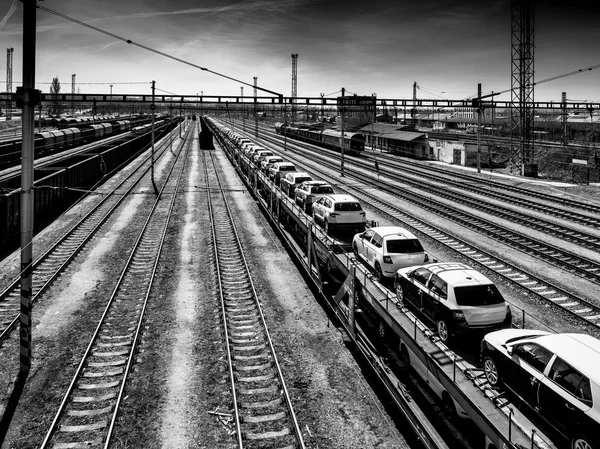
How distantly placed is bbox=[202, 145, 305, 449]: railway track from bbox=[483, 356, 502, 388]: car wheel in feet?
12.4

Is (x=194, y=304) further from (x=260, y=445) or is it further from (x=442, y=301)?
(x=442, y=301)

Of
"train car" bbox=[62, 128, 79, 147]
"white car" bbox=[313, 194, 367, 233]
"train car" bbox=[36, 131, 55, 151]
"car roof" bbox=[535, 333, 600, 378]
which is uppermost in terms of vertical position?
"train car" bbox=[62, 128, 79, 147]

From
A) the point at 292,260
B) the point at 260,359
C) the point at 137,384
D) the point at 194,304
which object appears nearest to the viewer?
the point at 137,384

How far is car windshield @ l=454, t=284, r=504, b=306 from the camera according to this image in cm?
1043

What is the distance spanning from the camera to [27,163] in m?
11.6

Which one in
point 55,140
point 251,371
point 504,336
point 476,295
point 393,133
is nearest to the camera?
point 504,336

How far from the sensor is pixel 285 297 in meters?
17.0

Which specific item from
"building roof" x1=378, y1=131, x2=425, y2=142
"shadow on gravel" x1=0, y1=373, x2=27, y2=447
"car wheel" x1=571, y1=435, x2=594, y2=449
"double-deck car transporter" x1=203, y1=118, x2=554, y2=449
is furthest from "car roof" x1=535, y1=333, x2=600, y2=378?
"building roof" x1=378, y1=131, x2=425, y2=142

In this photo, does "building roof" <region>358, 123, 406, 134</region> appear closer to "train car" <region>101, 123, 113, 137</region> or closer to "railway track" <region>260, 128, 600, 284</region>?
"railway track" <region>260, 128, 600, 284</region>

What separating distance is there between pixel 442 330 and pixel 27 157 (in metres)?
10.7

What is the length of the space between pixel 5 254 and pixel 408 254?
1817 centimetres

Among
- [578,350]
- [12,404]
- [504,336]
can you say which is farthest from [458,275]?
[12,404]

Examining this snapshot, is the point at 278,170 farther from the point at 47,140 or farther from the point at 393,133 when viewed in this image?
the point at 393,133

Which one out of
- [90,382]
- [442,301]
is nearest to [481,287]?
[442,301]
